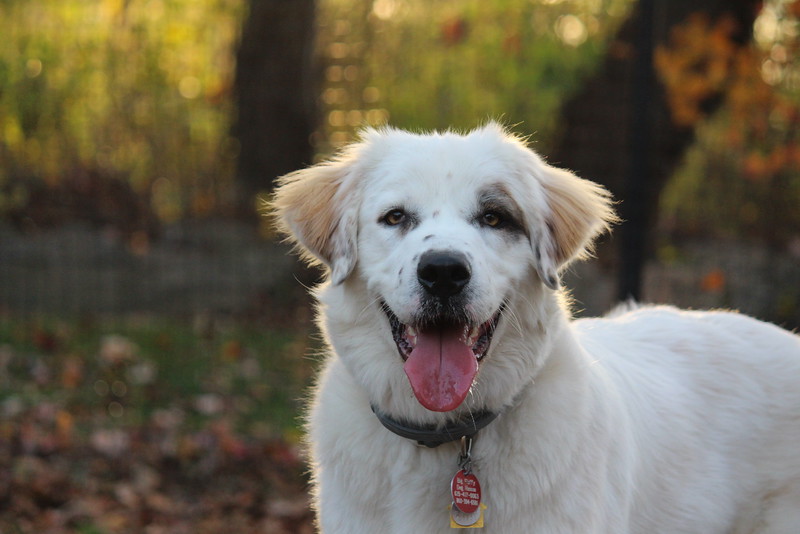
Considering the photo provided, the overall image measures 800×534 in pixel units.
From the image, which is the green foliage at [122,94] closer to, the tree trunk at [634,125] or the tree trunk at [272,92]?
the tree trunk at [272,92]

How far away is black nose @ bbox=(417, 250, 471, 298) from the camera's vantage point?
294cm

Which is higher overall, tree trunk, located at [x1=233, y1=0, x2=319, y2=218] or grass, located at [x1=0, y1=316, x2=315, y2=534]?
tree trunk, located at [x1=233, y1=0, x2=319, y2=218]

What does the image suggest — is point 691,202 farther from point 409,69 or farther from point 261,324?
point 261,324

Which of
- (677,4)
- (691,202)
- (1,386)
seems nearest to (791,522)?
(1,386)

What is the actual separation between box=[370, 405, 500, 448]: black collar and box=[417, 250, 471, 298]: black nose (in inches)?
18.5

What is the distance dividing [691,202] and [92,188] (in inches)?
251

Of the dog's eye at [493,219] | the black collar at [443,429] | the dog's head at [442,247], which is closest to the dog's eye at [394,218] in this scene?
the dog's head at [442,247]

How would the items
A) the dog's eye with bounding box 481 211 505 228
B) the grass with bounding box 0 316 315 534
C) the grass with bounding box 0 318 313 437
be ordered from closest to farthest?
the dog's eye with bounding box 481 211 505 228 → the grass with bounding box 0 316 315 534 → the grass with bounding box 0 318 313 437

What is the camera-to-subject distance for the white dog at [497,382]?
3.01m

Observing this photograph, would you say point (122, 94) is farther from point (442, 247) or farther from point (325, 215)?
point (442, 247)

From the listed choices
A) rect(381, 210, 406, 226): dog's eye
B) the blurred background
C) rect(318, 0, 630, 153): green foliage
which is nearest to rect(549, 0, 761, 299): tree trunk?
the blurred background

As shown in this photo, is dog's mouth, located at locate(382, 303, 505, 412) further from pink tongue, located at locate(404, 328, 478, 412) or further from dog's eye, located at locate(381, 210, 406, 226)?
dog's eye, located at locate(381, 210, 406, 226)

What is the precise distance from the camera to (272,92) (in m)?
9.52

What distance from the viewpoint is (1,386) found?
6.73 metres
